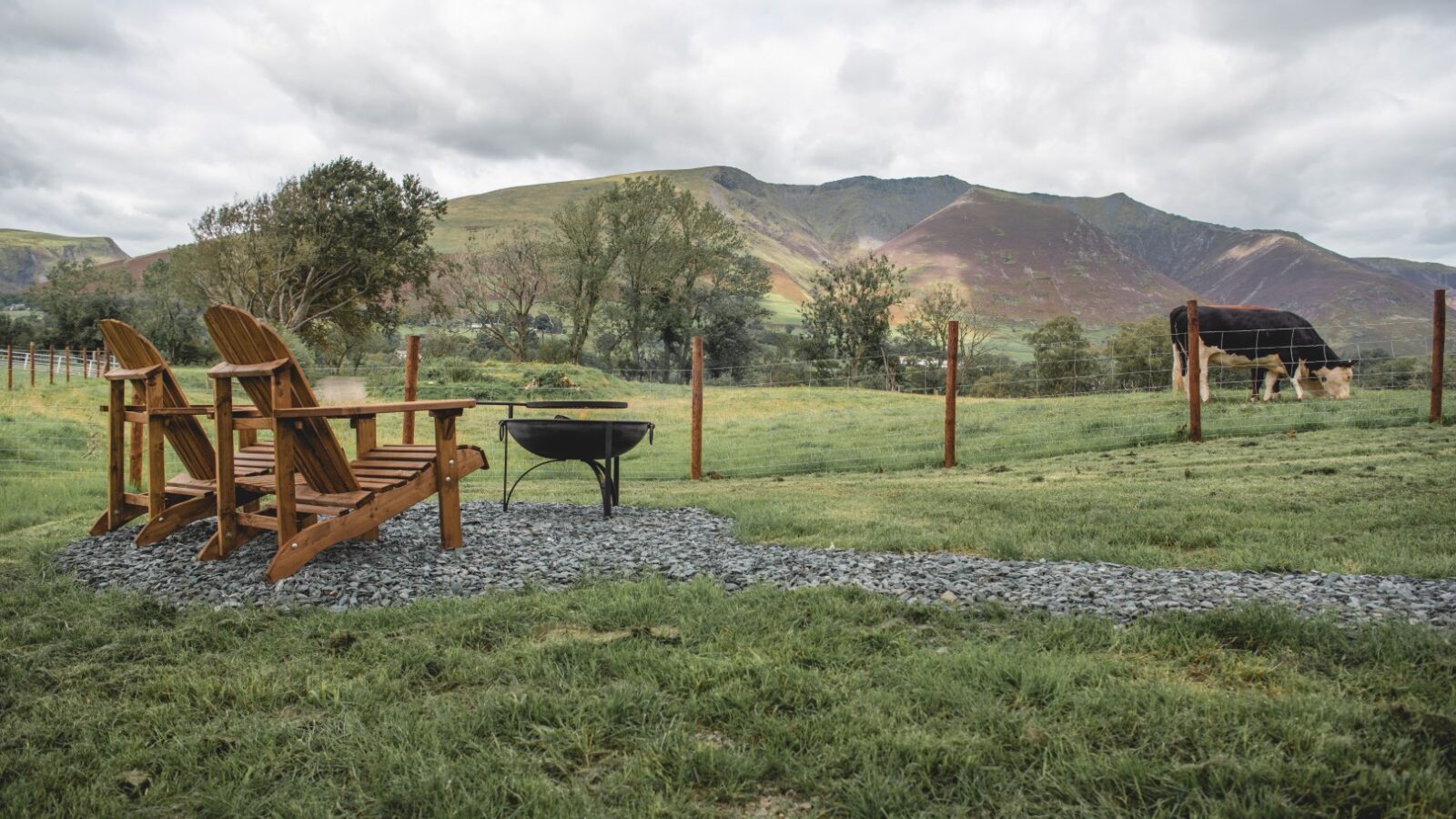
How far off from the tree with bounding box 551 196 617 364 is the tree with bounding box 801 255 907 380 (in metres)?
16.8

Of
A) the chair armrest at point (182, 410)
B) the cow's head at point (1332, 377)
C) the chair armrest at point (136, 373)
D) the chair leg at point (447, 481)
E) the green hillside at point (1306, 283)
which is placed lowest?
the chair leg at point (447, 481)

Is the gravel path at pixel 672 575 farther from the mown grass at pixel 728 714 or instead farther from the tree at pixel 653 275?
the tree at pixel 653 275

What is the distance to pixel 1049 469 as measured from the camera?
9828mm

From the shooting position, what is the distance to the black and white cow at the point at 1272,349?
49.8ft

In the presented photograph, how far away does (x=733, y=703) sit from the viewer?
9.09 ft

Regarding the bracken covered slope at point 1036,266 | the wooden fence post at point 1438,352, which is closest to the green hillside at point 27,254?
the bracken covered slope at point 1036,266

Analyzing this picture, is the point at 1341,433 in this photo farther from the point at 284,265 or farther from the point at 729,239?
the point at 729,239

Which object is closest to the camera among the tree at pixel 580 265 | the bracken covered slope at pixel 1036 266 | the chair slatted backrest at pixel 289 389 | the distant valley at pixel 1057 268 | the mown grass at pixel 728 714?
the mown grass at pixel 728 714

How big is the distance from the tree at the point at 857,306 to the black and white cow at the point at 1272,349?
3553 centimetres

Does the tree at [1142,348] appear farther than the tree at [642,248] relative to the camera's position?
No

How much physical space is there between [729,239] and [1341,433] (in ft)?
131

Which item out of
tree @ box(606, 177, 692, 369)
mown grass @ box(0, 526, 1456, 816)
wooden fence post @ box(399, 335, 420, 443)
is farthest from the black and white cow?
tree @ box(606, 177, 692, 369)

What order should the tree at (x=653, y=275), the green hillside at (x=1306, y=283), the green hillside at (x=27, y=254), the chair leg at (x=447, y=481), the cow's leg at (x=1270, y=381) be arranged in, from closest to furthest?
the chair leg at (x=447, y=481), the cow's leg at (x=1270, y=381), the tree at (x=653, y=275), the green hillside at (x=1306, y=283), the green hillside at (x=27, y=254)

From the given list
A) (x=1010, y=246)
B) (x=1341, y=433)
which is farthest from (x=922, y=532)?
(x=1010, y=246)
